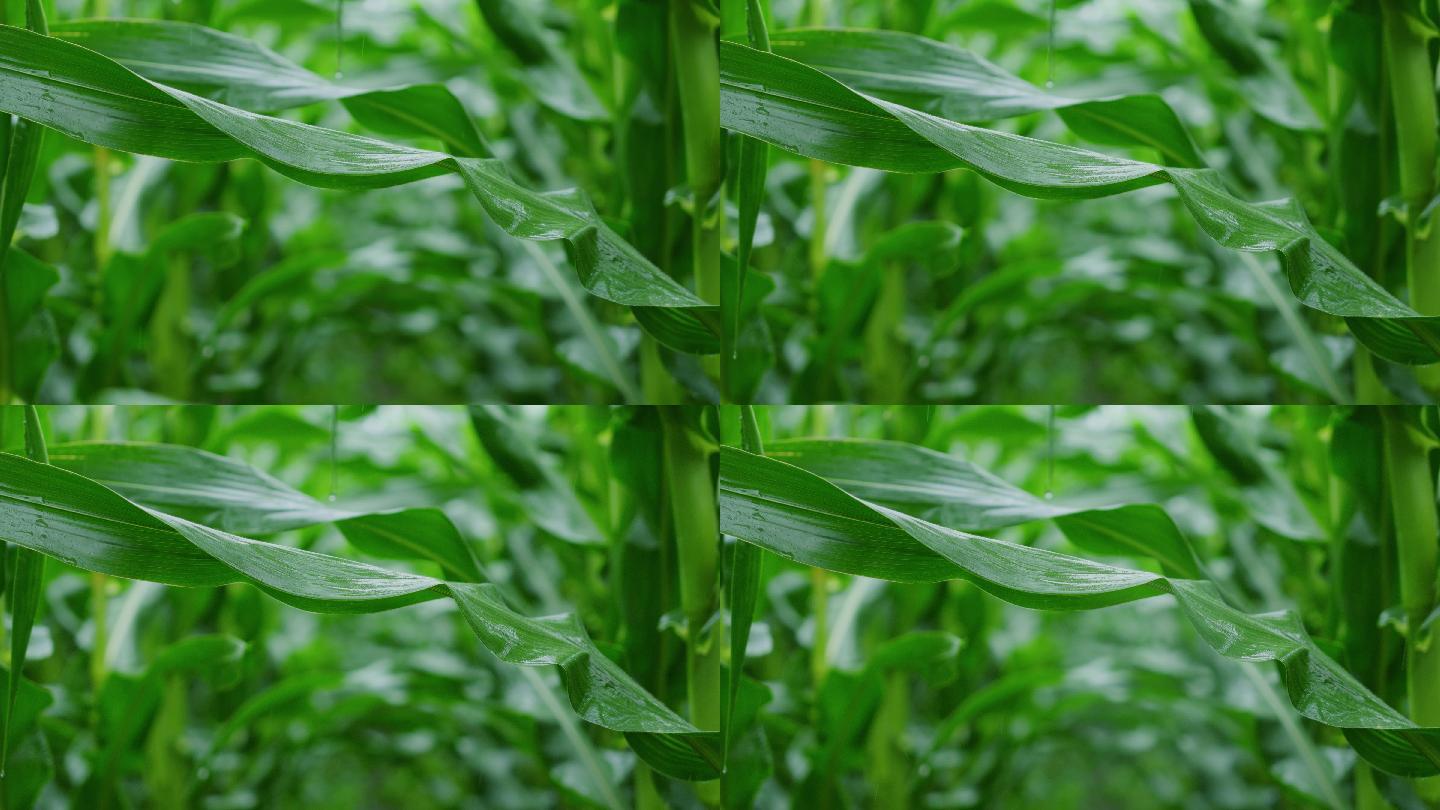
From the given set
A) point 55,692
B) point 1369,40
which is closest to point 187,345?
point 55,692

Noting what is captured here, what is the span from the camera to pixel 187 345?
92cm

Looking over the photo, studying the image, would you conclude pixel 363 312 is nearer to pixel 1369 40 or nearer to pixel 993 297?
pixel 993 297

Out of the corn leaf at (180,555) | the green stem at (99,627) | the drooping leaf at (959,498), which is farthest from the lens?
the green stem at (99,627)

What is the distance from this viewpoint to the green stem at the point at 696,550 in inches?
30.1

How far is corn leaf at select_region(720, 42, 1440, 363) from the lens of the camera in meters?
0.58

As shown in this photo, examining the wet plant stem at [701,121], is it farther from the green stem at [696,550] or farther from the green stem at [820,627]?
the green stem at [820,627]

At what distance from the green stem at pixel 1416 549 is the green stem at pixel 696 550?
0.48 meters

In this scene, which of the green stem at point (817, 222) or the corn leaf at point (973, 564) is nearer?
the corn leaf at point (973, 564)

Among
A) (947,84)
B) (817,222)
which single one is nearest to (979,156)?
(947,84)

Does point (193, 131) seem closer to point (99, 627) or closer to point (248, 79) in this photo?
point (248, 79)

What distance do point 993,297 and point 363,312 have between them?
536 millimetres

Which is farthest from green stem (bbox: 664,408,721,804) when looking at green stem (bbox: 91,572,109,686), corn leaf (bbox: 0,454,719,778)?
green stem (bbox: 91,572,109,686)

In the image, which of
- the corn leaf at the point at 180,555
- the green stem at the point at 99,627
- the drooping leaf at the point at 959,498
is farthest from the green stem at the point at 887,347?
the green stem at the point at 99,627

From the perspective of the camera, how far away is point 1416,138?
2.57 feet
